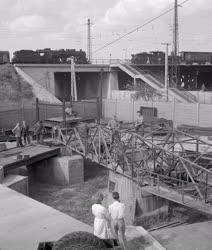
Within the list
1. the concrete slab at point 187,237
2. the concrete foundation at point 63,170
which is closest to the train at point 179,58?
the concrete foundation at point 63,170

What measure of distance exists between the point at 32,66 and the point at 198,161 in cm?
3239

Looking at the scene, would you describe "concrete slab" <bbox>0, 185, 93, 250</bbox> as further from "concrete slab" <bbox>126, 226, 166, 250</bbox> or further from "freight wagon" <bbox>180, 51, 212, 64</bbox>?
"freight wagon" <bbox>180, 51, 212, 64</bbox>

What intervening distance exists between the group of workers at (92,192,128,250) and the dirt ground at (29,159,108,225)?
6.45 metres

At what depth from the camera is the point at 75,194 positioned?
18516 millimetres

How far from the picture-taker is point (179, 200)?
1188cm

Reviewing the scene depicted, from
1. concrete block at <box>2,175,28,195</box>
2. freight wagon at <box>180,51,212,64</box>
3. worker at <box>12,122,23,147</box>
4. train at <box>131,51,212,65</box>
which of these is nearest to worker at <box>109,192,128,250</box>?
concrete block at <box>2,175,28,195</box>

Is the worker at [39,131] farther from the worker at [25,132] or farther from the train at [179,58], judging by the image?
the train at [179,58]

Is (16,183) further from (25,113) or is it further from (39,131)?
(25,113)

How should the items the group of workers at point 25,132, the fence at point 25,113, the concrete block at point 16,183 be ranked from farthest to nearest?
the fence at point 25,113, the group of workers at point 25,132, the concrete block at point 16,183

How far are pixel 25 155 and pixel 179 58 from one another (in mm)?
46388

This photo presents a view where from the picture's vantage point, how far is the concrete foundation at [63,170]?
19891mm

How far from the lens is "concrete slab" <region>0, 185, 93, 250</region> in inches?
381

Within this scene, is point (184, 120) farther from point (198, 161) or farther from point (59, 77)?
point (59, 77)

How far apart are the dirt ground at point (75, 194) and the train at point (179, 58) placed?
38.0 metres
